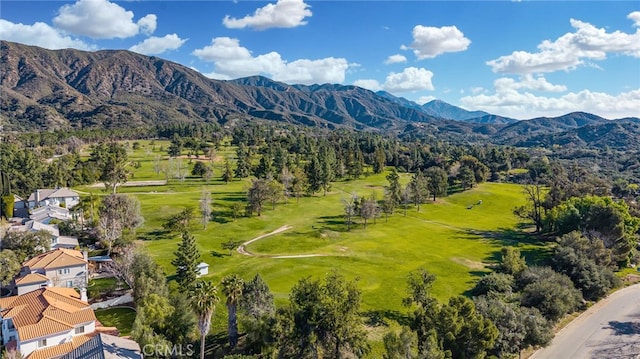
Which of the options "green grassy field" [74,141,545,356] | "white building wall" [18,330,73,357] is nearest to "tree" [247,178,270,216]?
"green grassy field" [74,141,545,356]

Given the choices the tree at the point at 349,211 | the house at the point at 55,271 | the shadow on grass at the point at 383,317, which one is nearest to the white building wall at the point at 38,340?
the house at the point at 55,271

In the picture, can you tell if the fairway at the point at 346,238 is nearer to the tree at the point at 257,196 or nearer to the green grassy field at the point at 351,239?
the green grassy field at the point at 351,239

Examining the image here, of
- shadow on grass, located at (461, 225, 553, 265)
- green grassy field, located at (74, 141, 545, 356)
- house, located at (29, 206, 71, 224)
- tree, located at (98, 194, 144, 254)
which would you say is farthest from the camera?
house, located at (29, 206, 71, 224)

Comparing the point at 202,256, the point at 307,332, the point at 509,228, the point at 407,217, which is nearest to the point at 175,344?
the point at 307,332

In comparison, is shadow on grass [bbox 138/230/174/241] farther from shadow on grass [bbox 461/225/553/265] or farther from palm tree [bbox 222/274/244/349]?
shadow on grass [bbox 461/225/553/265]

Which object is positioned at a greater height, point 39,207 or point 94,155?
point 94,155

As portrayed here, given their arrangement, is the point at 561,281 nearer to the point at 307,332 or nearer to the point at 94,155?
the point at 307,332
